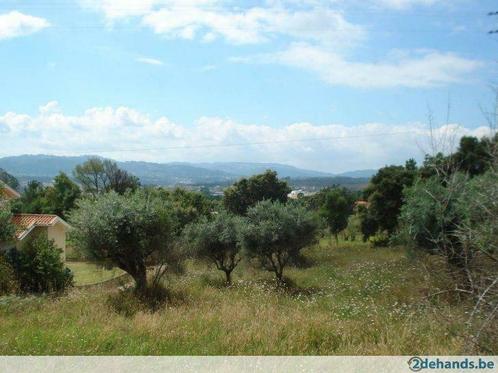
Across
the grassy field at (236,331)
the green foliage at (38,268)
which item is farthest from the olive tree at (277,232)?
the grassy field at (236,331)

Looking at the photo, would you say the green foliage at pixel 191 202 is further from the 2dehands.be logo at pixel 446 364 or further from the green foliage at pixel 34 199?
the 2dehands.be logo at pixel 446 364

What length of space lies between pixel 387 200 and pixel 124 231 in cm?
2743

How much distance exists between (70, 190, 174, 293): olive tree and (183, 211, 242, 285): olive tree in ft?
19.1

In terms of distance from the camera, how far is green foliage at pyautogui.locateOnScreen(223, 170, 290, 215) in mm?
50656

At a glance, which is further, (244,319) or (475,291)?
(244,319)

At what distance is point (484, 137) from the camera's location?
4527mm

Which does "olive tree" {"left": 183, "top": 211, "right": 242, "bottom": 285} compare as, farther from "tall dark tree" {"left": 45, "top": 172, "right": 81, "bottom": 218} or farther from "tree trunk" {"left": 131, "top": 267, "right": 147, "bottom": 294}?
"tall dark tree" {"left": 45, "top": 172, "right": 81, "bottom": 218}

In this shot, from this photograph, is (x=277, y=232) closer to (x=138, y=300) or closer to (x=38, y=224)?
(x=138, y=300)

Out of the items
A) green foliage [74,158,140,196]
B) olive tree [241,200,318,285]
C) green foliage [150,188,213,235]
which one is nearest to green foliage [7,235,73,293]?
olive tree [241,200,318,285]

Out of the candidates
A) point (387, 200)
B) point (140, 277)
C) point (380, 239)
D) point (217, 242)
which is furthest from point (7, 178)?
point (140, 277)

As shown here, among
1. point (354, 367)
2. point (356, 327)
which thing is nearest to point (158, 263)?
point (356, 327)

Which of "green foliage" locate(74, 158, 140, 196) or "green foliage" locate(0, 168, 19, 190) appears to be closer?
"green foliage" locate(0, 168, 19, 190)

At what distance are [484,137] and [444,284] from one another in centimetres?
156

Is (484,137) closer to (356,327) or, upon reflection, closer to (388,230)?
(356,327)
